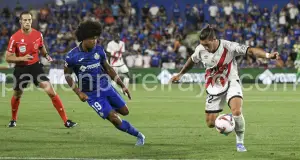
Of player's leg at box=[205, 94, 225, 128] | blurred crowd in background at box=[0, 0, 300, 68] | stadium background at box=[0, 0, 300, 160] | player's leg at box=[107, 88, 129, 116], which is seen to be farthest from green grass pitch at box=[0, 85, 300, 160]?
blurred crowd in background at box=[0, 0, 300, 68]

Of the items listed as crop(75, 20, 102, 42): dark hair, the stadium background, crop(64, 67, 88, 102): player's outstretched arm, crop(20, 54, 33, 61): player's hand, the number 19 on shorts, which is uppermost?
crop(75, 20, 102, 42): dark hair

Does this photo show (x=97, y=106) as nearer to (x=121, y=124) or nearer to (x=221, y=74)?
(x=121, y=124)

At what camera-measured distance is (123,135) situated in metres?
11.9

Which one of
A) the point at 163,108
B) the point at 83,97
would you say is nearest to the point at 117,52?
the point at 163,108

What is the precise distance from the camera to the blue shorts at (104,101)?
10.0 metres

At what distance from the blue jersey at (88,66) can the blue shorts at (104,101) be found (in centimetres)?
12

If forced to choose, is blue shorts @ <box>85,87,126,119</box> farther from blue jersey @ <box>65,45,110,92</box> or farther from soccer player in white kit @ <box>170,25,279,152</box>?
soccer player in white kit @ <box>170,25,279,152</box>

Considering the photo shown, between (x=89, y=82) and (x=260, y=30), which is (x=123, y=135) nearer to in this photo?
(x=89, y=82)

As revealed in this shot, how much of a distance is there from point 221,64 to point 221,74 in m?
0.18

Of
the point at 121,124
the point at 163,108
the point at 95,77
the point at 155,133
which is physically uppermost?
the point at 95,77

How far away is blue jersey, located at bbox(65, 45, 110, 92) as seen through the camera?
10227 millimetres

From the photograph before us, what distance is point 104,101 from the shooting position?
10.1 m

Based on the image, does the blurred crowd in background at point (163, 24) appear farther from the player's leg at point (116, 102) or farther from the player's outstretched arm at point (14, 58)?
the player's leg at point (116, 102)

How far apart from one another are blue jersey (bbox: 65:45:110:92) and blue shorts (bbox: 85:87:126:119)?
0.38 ft
